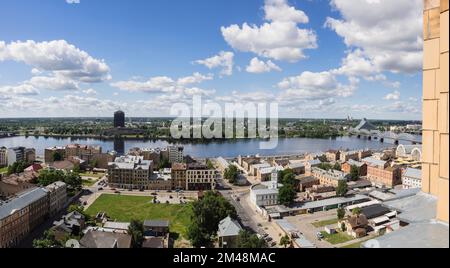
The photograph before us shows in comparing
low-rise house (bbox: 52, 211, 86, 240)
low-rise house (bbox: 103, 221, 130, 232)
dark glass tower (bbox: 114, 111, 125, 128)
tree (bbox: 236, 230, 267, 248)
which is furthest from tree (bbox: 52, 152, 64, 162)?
dark glass tower (bbox: 114, 111, 125, 128)

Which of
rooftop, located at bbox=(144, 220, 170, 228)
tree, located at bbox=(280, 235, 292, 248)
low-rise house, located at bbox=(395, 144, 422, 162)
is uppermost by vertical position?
low-rise house, located at bbox=(395, 144, 422, 162)

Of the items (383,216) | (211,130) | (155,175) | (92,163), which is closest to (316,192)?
(383,216)

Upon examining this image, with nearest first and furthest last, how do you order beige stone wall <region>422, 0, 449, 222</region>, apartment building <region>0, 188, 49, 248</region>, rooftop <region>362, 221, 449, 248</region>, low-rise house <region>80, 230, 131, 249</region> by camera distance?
1. rooftop <region>362, 221, 449, 248</region>
2. beige stone wall <region>422, 0, 449, 222</region>
3. low-rise house <region>80, 230, 131, 249</region>
4. apartment building <region>0, 188, 49, 248</region>

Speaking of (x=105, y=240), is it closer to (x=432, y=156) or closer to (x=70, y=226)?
(x=70, y=226)

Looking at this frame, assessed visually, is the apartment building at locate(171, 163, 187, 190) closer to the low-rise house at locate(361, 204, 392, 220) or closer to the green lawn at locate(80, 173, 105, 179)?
the green lawn at locate(80, 173, 105, 179)

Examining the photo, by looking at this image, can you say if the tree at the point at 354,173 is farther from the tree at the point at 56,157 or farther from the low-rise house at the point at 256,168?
the tree at the point at 56,157

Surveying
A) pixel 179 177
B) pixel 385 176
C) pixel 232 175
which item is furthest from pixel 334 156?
pixel 179 177

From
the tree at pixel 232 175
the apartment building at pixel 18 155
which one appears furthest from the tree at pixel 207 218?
the apartment building at pixel 18 155
